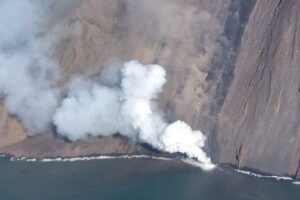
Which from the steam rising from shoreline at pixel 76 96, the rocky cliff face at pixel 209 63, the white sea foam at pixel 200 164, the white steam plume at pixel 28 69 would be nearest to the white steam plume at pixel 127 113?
the steam rising from shoreline at pixel 76 96

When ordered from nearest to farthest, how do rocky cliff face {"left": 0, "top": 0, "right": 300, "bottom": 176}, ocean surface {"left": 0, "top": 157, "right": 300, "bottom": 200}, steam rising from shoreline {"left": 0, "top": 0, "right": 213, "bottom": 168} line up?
ocean surface {"left": 0, "top": 157, "right": 300, "bottom": 200}
rocky cliff face {"left": 0, "top": 0, "right": 300, "bottom": 176}
steam rising from shoreline {"left": 0, "top": 0, "right": 213, "bottom": 168}

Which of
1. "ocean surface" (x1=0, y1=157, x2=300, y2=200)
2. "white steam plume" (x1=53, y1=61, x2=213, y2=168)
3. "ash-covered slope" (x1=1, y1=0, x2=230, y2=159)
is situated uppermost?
"ash-covered slope" (x1=1, y1=0, x2=230, y2=159)

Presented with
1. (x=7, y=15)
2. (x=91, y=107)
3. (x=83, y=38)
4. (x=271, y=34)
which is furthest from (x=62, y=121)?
(x=271, y=34)

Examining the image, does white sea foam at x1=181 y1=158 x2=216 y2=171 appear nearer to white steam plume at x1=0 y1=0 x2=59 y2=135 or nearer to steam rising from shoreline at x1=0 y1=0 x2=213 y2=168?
steam rising from shoreline at x1=0 y1=0 x2=213 y2=168

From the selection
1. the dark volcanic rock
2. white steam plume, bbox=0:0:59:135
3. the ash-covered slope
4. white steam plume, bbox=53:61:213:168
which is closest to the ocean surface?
the dark volcanic rock

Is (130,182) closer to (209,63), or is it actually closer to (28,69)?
(209,63)

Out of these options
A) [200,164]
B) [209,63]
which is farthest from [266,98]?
[200,164]
